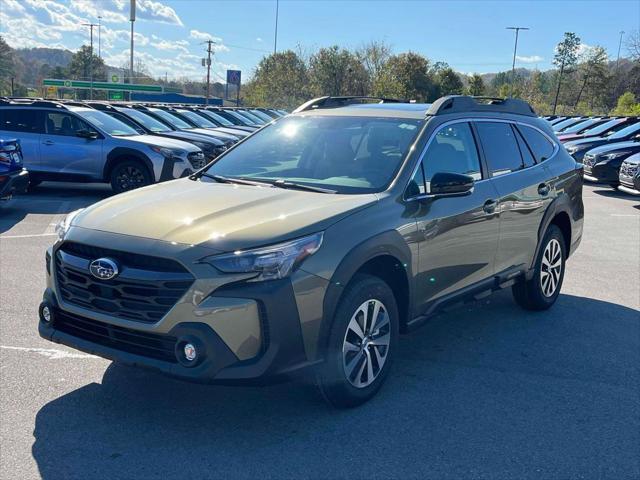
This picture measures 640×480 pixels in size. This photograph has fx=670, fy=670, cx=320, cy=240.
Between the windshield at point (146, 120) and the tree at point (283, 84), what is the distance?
47.1m

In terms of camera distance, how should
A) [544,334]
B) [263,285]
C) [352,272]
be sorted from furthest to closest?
[544,334] → [352,272] → [263,285]

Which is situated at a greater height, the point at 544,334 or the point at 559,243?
the point at 559,243

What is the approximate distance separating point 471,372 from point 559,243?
88.8 inches

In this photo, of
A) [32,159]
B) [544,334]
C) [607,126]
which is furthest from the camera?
[607,126]

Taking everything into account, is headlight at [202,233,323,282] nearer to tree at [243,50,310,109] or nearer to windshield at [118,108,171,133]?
windshield at [118,108,171,133]

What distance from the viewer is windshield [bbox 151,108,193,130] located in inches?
698

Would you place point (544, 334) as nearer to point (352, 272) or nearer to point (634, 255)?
point (352, 272)

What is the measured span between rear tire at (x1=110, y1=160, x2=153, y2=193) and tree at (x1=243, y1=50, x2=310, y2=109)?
51290mm

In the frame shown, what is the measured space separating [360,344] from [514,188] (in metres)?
2.30

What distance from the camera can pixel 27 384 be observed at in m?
4.23

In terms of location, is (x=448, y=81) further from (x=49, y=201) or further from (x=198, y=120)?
(x=49, y=201)

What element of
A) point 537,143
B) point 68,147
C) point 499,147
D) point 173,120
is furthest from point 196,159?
point 499,147

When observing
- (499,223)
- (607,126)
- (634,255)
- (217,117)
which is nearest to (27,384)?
(499,223)

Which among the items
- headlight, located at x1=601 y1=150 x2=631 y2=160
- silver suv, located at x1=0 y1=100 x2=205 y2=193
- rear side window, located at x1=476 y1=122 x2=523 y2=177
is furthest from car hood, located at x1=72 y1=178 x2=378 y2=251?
headlight, located at x1=601 y1=150 x2=631 y2=160
